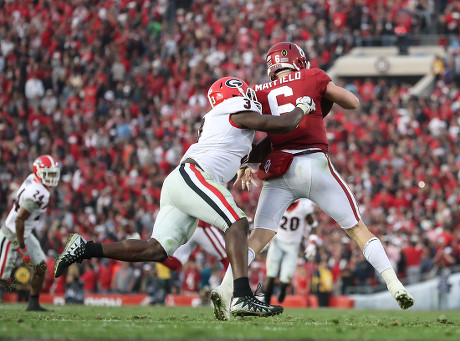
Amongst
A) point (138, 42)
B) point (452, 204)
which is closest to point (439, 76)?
point (452, 204)

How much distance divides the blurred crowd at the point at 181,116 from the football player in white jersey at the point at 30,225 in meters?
5.51

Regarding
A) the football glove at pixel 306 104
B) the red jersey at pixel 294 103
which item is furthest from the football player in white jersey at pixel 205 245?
the football glove at pixel 306 104

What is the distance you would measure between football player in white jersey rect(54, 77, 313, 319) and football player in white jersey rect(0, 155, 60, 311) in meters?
3.75

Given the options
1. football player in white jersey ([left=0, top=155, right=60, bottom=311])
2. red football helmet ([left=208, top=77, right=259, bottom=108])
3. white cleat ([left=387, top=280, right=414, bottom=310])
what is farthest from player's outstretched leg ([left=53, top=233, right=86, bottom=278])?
football player in white jersey ([left=0, top=155, right=60, bottom=311])

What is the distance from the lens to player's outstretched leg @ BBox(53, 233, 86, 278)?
22.2 feet

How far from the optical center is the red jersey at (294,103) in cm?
739

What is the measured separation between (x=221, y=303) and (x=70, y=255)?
1.28m

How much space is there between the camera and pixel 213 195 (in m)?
6.61

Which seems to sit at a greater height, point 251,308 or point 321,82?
point 321,82

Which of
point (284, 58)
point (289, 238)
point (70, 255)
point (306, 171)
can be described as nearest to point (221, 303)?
point (70, 255)

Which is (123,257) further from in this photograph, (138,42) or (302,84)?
(138,42)

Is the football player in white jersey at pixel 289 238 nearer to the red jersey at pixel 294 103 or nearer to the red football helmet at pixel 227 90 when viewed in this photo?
the red jersey at pixel 294 103

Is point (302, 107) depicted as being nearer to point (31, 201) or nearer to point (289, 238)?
point (31, 201)

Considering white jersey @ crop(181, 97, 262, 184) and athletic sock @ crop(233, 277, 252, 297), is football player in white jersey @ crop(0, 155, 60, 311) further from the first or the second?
athletic sock @ crop(233, 277, 252, 297)
